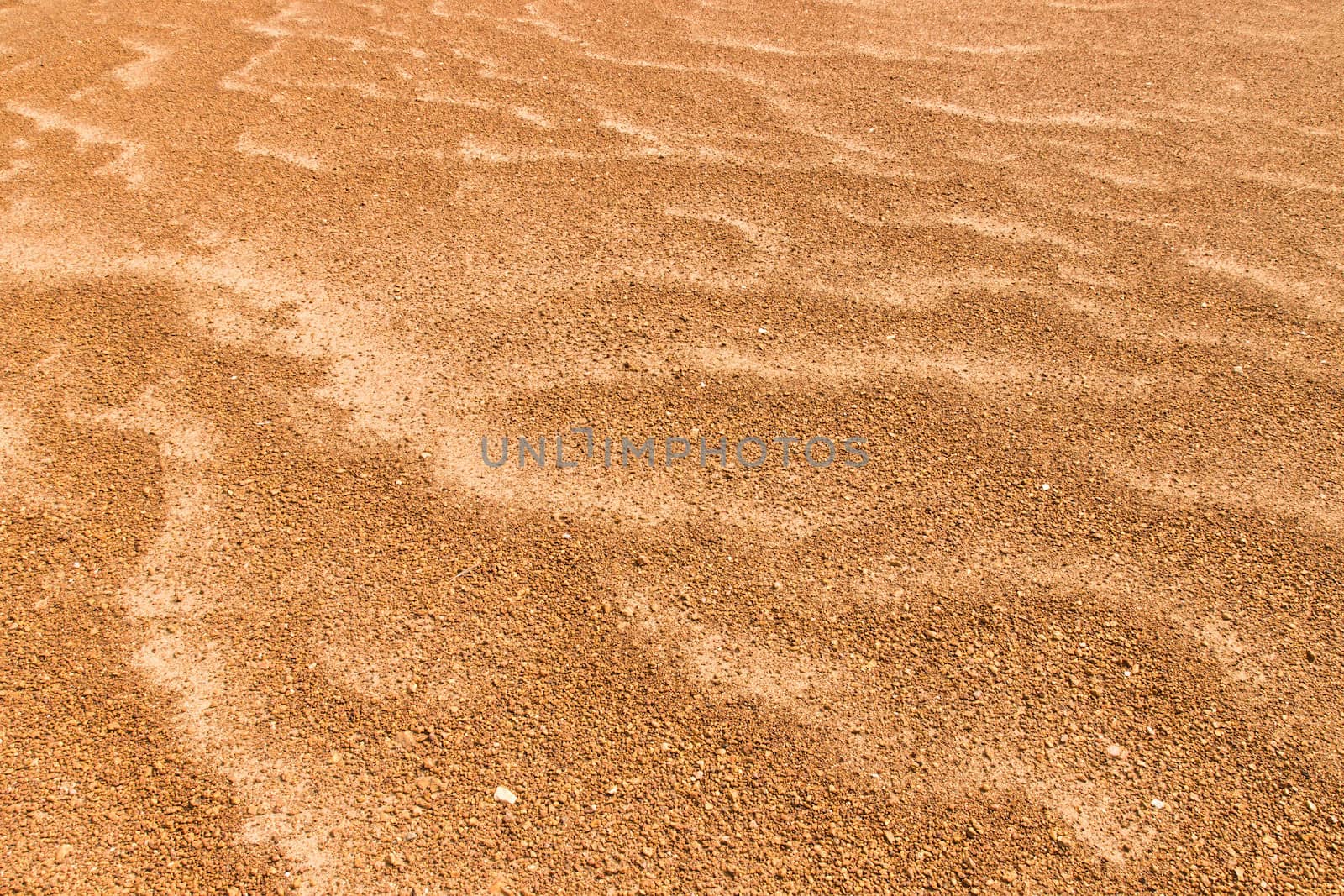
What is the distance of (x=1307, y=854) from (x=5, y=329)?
3513 mm

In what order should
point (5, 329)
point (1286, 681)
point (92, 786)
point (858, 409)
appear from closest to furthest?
point (92, 786) → point (1286, 681) → point (858, 409) → point (5, 329)

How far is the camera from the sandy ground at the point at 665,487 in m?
1.92

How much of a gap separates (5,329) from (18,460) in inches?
25.3

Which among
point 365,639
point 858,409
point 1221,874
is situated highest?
point 858,409

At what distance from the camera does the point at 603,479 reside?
261 centimetres

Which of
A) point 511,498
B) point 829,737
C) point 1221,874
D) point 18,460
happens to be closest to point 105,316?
point 18,460

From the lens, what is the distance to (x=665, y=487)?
2.59 meters

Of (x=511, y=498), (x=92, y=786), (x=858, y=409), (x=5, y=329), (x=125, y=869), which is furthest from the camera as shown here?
(x=5, y=329)

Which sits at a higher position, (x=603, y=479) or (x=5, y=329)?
(x=5, y=329)

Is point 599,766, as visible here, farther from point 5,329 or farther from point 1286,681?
point 5,329

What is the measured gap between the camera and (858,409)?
2.82m

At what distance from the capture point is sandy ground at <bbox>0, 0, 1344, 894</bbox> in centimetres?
192

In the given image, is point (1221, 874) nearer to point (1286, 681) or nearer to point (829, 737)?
point (1286, 681)

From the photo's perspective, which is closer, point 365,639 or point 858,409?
point 365,639
